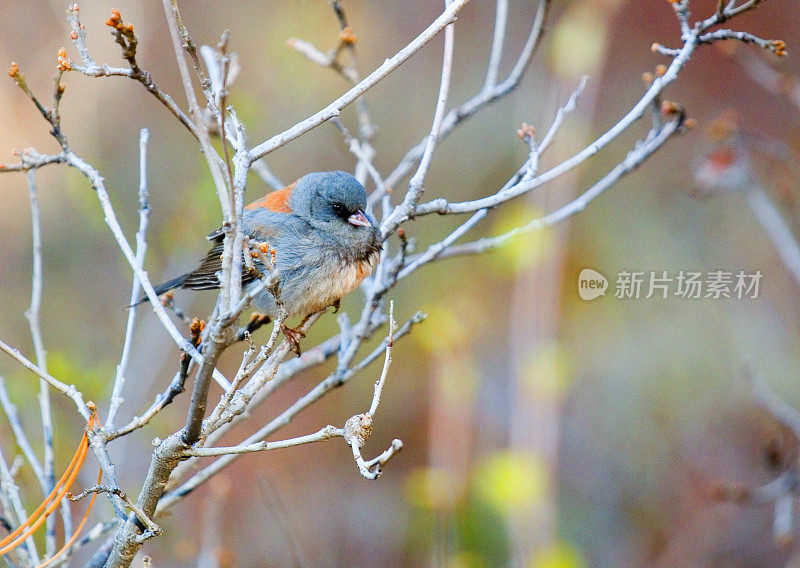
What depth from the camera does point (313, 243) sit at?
3.02 m

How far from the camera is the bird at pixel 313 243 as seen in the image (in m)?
2.93


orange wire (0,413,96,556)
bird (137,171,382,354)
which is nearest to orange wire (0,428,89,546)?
orange wire (0,413,96,556)

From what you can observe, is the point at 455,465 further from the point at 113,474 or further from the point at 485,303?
the point at 113,474

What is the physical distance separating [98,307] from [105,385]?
6.19 feet

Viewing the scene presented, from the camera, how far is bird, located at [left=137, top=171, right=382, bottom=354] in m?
2.93

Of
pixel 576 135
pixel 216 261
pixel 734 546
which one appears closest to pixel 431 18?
pixel 576 135

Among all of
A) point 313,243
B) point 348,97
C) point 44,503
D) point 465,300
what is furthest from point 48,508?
point 465,300

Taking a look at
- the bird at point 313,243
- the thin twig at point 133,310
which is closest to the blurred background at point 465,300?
the bird at point 313,243

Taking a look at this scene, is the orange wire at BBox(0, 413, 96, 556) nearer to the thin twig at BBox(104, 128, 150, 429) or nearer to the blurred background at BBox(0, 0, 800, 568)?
the thin twig at BBox(104, 128, 150, 429)

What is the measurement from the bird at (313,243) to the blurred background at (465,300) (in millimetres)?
748

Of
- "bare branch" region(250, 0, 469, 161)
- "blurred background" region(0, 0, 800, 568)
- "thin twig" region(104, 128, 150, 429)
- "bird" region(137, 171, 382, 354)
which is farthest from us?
"blurred background" region(0, 0, 800, 568)

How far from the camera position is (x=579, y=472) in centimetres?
522

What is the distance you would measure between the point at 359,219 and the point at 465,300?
Result: 95.7 inches

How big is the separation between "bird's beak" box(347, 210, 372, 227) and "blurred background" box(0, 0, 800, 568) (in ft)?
3.13
